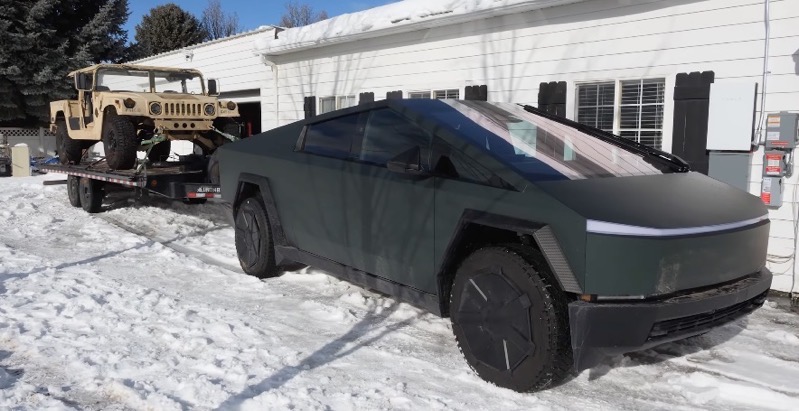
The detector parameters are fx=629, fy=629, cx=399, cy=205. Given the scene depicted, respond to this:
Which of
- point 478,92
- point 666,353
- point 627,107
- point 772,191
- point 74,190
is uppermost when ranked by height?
point 478,92

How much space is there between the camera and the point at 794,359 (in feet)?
13.5

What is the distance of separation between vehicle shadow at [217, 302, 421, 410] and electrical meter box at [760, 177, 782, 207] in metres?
3.64

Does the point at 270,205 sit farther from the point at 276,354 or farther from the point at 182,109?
the point at 182,109

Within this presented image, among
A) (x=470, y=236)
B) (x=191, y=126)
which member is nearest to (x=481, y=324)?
(x=470, y=236)

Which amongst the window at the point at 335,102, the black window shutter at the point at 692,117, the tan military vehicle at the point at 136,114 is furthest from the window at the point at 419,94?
the black window shutter at the point at 692,117

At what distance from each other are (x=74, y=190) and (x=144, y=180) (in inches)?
113

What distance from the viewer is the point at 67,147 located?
10805 mm

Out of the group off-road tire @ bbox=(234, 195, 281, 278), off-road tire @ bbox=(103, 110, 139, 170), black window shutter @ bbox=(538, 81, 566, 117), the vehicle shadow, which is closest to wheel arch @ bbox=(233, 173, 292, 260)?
off-road tire @ bbox=(234, 195, 281, 278)

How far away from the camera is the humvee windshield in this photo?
32.5ft

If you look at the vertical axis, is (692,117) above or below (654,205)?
above

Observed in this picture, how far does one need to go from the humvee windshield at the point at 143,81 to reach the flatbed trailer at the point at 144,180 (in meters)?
1.27

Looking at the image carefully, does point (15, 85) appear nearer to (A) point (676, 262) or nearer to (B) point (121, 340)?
(B) point (121, 340)

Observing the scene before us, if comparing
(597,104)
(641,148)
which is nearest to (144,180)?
(597,104)

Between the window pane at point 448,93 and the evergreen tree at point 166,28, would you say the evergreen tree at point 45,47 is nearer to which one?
the evergreen tree at point 166,28
